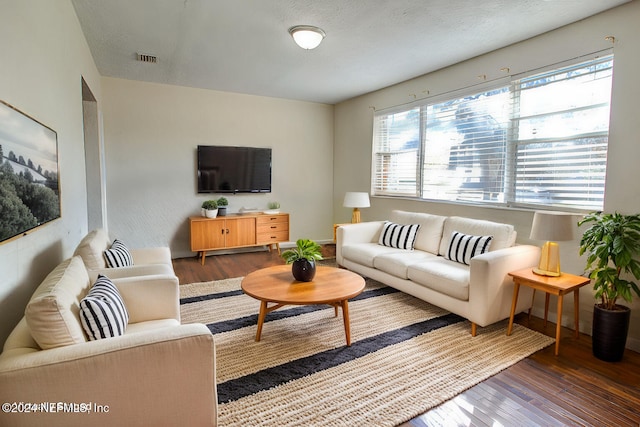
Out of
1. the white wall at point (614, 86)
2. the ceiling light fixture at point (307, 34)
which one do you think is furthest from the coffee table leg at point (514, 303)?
the ceiling light fixture at point (307, 34)

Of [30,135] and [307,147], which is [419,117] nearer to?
[307,147]

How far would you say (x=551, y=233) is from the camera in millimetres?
2650

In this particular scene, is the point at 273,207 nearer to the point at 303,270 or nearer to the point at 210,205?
the point at 210,205

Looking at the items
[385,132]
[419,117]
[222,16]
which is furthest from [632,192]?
[222,16]

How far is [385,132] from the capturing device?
5180mm

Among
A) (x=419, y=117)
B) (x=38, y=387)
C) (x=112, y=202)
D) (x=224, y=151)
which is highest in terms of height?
Result: (x=419, y=117)

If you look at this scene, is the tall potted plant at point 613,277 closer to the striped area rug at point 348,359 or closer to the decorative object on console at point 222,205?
the striped area rug at point 348,359

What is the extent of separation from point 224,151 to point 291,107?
145 cm

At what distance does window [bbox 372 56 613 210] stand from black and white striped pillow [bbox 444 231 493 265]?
0.56 meters

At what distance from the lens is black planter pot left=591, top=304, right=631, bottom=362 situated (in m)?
2.39

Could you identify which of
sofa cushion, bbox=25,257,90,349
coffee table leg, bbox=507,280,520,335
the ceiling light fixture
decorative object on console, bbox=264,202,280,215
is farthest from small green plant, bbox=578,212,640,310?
decorative object on console, bbox=264,202,280,215

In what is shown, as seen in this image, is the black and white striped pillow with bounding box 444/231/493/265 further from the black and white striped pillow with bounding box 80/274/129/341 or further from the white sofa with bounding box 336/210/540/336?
the black and white striped pillow with bounding box 80/274/129/341

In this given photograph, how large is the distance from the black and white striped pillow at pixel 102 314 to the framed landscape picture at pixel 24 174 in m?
0.43

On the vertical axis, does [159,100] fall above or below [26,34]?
above
